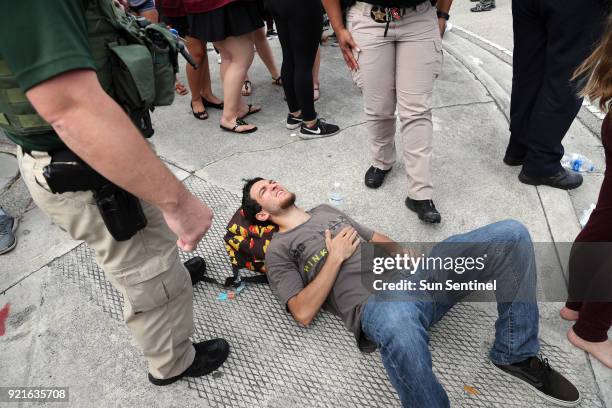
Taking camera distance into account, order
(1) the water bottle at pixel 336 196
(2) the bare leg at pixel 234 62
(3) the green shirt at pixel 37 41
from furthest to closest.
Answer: (2) the bare leg at pixel 234 62, (1) the water bottle at pixel 336 196, (3) the green shirt at pixel 37 41

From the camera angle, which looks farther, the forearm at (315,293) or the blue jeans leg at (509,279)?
the forearm at (315,293)

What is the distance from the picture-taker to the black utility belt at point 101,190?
129 cm

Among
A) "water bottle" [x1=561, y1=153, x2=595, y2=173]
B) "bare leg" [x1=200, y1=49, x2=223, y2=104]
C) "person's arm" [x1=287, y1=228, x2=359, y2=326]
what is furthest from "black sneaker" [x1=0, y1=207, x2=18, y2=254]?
"water bottle" [x1=561, y1=153, x2=595, y2=173]

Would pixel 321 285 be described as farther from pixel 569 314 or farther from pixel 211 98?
pixel 211 98

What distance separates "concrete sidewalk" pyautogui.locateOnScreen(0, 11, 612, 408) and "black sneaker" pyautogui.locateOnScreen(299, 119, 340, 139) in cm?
8

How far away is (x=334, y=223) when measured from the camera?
225 centimetres

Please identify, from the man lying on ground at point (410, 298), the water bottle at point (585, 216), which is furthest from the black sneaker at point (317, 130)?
the water bottle at point (585, 216)

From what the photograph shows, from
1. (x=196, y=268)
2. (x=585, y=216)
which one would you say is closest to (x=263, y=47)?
(x=196, y=268)

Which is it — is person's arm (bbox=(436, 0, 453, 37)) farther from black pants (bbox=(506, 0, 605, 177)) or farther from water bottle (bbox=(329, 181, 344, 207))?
water bottle (bbox=(329, 181, 344, 207))

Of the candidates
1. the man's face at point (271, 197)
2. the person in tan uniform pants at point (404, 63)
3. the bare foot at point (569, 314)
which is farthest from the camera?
the person in tan uniform pants at point (404, 63)

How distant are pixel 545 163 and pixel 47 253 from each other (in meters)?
3.28

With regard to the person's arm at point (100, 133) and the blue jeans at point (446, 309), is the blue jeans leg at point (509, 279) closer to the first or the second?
the blue jeans at point (446, 309)

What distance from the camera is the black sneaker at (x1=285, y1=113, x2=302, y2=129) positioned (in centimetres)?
397

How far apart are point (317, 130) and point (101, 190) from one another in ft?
8.57
